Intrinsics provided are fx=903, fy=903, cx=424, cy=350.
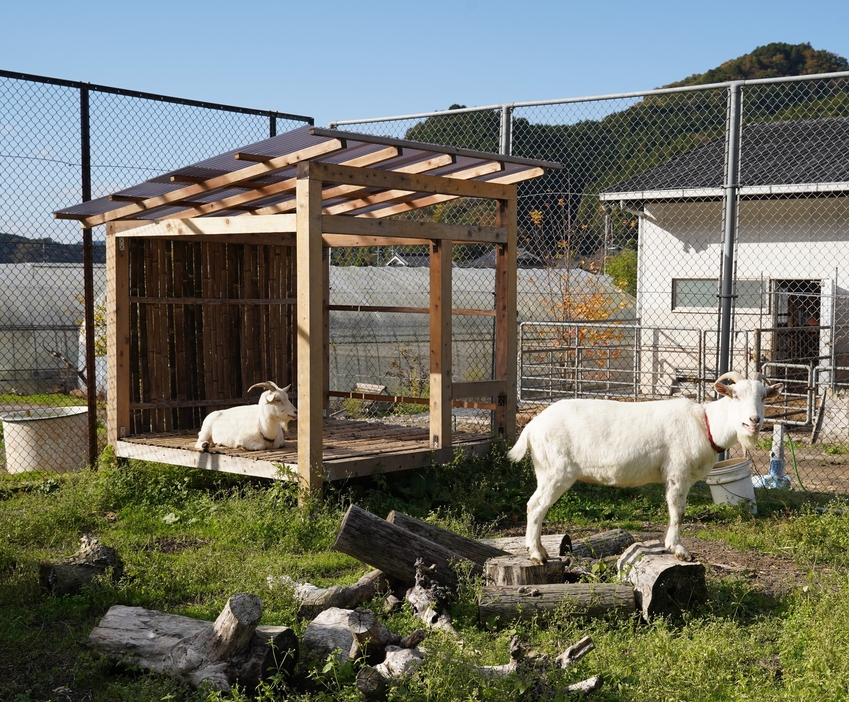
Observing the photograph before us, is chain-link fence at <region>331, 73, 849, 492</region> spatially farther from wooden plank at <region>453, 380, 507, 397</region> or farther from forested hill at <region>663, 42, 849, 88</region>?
forested hill at <region>663, 42, 849, 88</region>

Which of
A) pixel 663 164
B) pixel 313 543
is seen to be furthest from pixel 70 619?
pixel 663 164

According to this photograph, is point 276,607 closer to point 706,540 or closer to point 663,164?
point 706,540

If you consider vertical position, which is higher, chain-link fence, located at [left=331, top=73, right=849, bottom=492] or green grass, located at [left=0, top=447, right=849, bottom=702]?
chain-link fence, located at [left=331, top=73, right=849, bottom=492]

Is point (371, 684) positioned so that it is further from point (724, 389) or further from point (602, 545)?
point (724, 389)

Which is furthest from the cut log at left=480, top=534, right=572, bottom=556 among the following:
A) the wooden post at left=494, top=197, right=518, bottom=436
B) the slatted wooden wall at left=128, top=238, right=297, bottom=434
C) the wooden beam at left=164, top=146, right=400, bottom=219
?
the slatted wooden wall at left=128, top=238, right=297, bottom=434

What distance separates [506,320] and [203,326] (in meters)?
3.81

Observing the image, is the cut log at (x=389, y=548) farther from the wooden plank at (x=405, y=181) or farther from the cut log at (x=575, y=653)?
the wooden plank at (x=405, y=181)

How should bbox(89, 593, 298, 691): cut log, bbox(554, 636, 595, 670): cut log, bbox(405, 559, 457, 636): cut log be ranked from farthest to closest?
bbox(405, 559, 457, 636): cut log, bbox(554, 636, 595, 670): cut log, bbox(89, 593, 298, 691): cut log

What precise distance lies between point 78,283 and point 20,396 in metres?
3.43

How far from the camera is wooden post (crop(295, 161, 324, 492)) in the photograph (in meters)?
8.17

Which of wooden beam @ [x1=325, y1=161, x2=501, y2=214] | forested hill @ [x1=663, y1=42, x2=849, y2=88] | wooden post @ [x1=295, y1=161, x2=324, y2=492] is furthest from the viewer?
forested hill @ [x1=663, y1=42, x2=849, y2=88]

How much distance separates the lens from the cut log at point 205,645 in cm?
462

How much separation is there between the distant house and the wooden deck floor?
9.03 metres

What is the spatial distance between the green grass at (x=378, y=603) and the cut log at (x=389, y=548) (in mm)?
227
